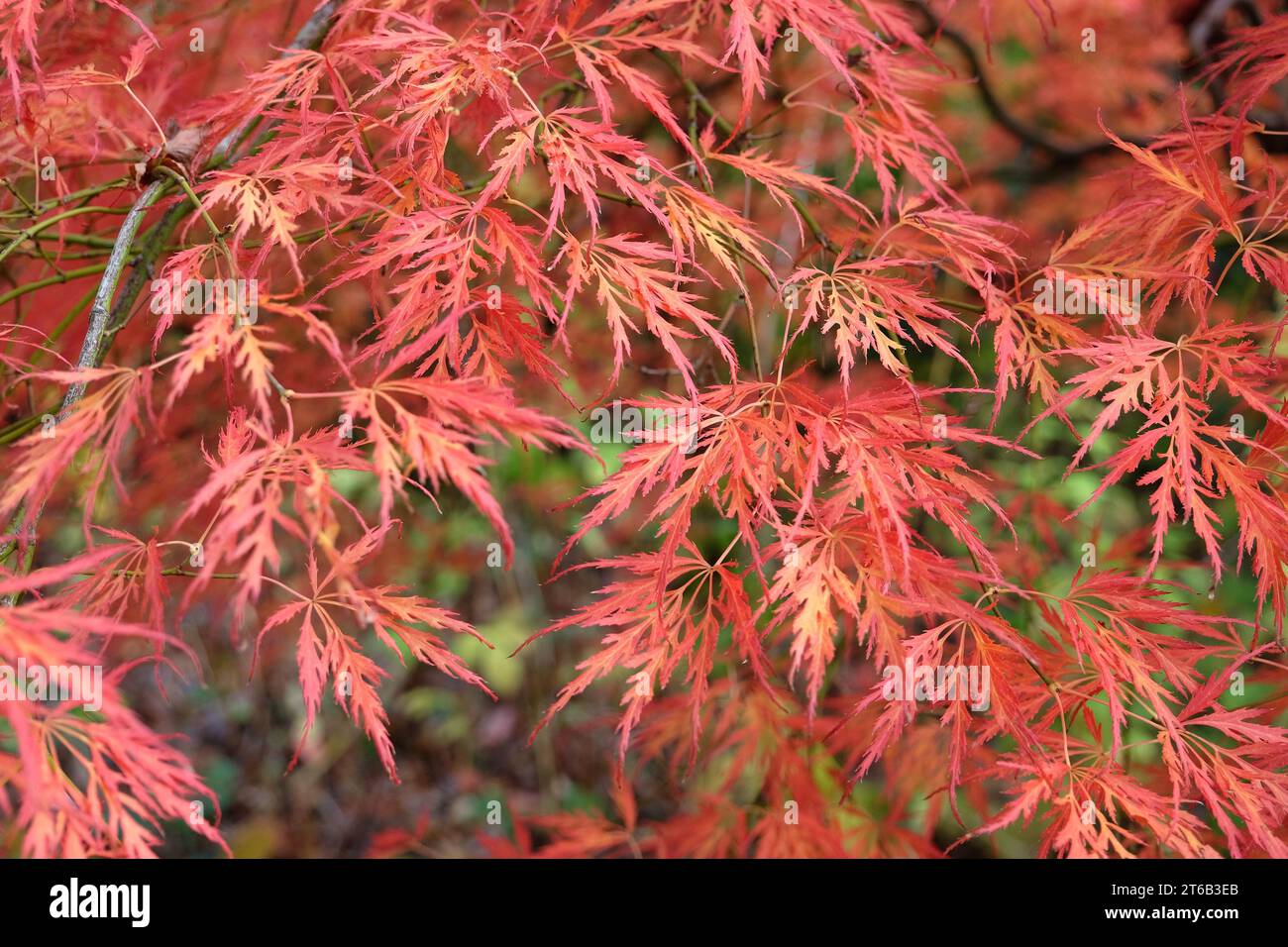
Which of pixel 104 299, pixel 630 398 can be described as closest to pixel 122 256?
pixel 104 299

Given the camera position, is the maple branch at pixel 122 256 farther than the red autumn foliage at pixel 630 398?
Yes

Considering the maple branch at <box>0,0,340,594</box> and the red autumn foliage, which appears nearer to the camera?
the red autumn foliage

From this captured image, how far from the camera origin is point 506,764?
8.91 feet

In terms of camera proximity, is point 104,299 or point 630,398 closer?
point 104,299

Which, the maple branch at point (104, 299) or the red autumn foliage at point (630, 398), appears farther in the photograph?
the maple branch at point (104, 299)

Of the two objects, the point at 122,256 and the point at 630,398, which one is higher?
the point at 122,256

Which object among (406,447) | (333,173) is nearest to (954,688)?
(406,447)

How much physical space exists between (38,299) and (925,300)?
1366 millimetres

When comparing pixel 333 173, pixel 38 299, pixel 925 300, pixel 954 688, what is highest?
pixel 38 299

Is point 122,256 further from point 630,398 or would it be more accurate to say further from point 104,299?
point 630,398

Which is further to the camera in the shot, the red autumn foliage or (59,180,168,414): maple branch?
(59,180,168,414): maple branch

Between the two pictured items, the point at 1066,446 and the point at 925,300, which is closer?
the point at 925,300

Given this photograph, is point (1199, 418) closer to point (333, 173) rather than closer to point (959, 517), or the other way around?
point (959, 517)
